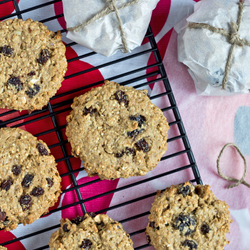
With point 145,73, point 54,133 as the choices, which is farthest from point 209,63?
point 54,133

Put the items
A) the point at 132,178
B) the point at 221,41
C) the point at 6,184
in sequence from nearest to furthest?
the point at 6,184 → the point at 221,41 → the point at 132,178

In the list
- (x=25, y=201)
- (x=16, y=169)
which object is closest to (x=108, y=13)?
(x=16, y=169)

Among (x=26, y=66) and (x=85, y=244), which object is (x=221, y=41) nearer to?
(x=26, y=66)

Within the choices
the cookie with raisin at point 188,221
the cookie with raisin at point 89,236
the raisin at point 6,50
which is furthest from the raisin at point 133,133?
the raisin at point 6,50

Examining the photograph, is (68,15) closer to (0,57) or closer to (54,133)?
(0,57)

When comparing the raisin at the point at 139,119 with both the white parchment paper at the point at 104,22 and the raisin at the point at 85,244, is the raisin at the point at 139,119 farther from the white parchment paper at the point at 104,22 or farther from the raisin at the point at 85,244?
the raisin at the point at 85,244

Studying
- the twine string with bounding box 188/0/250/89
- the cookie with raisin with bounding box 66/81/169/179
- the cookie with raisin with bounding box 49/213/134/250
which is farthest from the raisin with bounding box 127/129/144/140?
the twine string with bounding box 188/0/250/89
